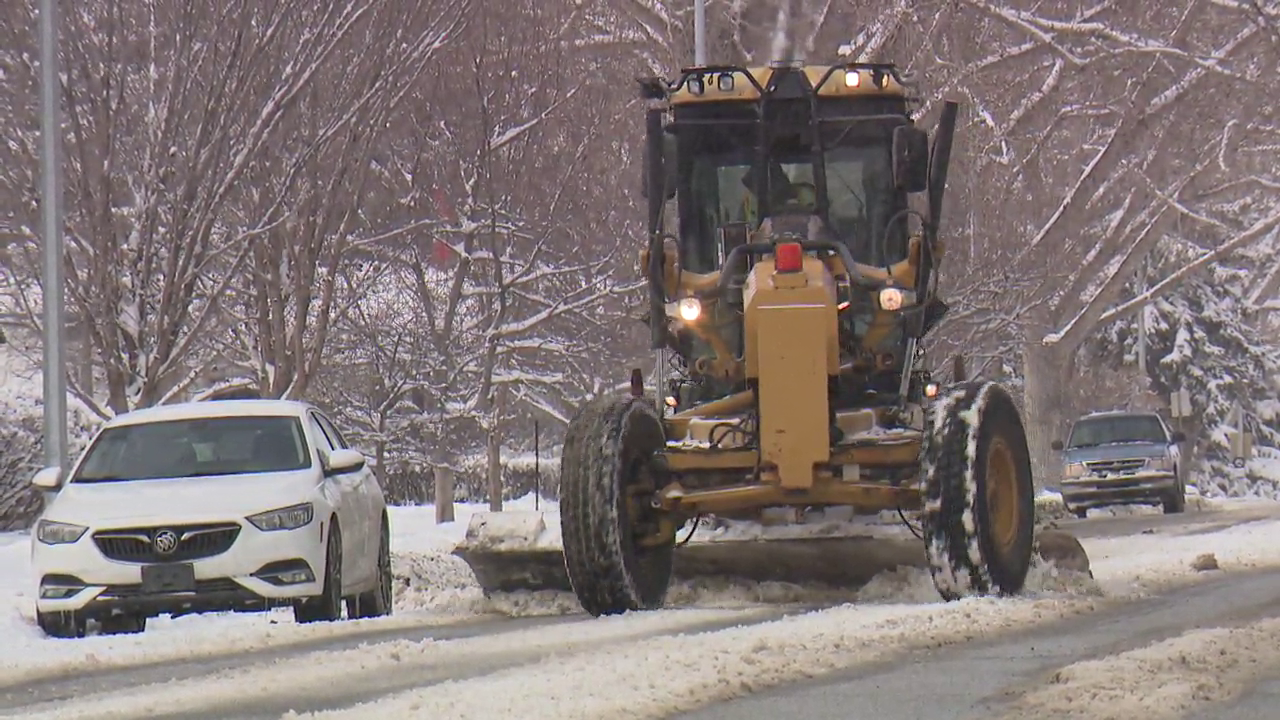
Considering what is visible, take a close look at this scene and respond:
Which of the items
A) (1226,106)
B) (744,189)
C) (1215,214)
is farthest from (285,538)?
(1215,214)

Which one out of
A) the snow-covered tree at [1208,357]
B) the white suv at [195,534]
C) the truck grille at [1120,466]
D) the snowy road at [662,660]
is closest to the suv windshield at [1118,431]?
the truck grille at [1120,466]

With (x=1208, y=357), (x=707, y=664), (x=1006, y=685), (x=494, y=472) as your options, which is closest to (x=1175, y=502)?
(x=494, y=472)

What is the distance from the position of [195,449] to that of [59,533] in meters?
1.62

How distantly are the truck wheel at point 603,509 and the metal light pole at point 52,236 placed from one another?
743 centimetres

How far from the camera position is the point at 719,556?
13430 millimetres

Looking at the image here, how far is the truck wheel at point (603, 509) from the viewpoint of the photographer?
40.3 feet

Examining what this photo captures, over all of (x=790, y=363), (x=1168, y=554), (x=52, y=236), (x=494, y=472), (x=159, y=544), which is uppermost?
(x=52, y=236)

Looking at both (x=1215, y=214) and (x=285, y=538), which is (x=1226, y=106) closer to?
(x=1215, y=214)

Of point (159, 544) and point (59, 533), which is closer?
point (159, 544)

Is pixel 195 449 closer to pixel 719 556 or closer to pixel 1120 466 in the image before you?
pixel 719 556

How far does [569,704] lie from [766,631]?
274 cm

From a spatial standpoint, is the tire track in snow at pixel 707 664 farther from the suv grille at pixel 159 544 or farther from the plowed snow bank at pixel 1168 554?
the suv grille at pixel 159 544

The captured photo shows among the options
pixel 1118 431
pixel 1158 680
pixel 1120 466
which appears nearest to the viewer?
pixel 1158 680

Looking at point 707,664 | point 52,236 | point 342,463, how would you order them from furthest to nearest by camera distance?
point 52,236
point 342,463
point 707,664
